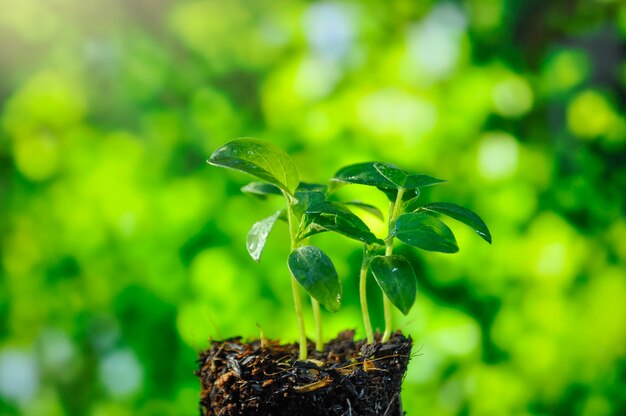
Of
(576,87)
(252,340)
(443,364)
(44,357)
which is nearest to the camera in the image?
(252,340)

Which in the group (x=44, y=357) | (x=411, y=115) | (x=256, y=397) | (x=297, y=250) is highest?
(x=411, y=115)

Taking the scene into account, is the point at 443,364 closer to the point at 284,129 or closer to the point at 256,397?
the point at 284,129

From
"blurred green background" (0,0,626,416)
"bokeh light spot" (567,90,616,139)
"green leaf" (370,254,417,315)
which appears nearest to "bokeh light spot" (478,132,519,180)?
"blurred green background" (0,0,626,416)

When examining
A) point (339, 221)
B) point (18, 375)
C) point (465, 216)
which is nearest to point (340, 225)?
point (339, 221)

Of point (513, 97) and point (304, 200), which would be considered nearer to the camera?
point (304, 200)

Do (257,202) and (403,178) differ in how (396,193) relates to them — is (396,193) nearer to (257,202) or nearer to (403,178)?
(403,178)

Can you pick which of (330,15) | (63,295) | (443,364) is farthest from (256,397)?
(330,15)

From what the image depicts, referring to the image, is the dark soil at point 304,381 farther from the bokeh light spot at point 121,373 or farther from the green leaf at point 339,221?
the bokeh light spot at point 121,373
